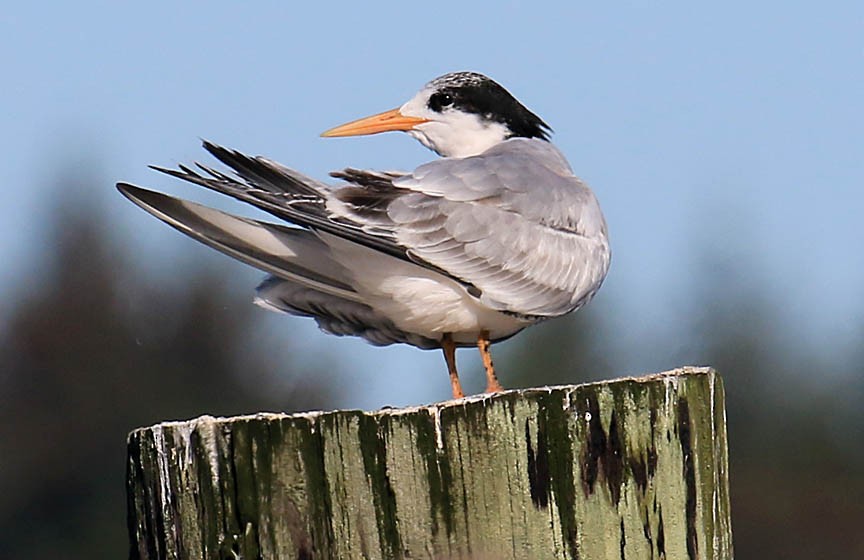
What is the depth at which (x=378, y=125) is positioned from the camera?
727cm

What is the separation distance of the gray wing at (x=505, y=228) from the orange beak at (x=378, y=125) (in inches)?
21.0

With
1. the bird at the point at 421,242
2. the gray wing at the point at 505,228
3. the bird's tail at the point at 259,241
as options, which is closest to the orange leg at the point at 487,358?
the bird at the point at 421,242

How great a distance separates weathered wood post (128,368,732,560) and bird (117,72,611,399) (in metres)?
1.61

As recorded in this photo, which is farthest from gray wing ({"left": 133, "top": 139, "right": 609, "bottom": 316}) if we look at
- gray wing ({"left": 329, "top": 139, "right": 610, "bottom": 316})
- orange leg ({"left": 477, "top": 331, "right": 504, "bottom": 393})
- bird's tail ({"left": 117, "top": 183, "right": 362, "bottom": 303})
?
orange leg ({"left": 477, "top": 331, "right": 504, "bottom": 393})

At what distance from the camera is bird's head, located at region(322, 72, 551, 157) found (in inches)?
291

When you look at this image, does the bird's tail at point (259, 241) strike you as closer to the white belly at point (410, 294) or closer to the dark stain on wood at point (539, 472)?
the white belly at point (410, 294)

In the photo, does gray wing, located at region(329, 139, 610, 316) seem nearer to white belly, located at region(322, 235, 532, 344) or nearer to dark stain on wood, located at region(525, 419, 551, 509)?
white belly, located at region(322, 235, 532, 344)

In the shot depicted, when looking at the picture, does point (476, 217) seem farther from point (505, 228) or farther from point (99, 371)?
point (99, 371)

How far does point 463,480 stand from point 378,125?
10.9 feet

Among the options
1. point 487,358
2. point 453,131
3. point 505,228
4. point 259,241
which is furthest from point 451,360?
point 259,241

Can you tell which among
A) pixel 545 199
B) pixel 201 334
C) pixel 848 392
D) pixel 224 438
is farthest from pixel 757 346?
pixel 224 438

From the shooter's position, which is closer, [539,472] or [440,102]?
[539,472]

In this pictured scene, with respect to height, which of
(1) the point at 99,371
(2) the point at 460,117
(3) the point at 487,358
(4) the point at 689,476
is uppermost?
(2) the point at 460,117

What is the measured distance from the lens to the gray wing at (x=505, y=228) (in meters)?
6.28
